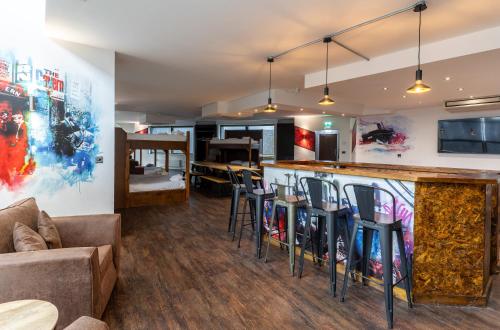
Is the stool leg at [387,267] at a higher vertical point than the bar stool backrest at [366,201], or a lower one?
lower

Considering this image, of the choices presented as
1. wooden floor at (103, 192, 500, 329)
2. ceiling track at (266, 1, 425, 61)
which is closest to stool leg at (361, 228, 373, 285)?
wooden floor at (103, 192, 500, 329)

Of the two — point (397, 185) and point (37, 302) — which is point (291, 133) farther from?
point (37, 302)

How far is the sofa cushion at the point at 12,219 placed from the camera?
6.14ft

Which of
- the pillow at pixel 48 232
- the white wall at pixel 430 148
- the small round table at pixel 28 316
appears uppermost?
the white wall at pixel 430 148

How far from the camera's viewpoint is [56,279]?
1.66 meters

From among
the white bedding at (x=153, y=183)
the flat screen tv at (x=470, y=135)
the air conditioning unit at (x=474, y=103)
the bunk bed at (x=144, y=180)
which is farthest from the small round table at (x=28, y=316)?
the flat screen tv at (x=470, y=135)

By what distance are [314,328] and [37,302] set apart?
1812mm

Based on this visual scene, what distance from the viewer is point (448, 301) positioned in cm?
251

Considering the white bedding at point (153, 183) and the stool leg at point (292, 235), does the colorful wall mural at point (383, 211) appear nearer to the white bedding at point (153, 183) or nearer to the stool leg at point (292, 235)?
the stool leg at point (292, 235)

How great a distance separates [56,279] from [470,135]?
835 centimetres

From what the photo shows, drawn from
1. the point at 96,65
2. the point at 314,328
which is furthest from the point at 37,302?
the point at 96,65

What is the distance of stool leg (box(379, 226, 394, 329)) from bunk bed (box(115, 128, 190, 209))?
18.3 feet

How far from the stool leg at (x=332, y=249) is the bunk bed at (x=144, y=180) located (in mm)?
5044

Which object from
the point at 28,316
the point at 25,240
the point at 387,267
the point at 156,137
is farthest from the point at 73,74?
the point at 387,267
